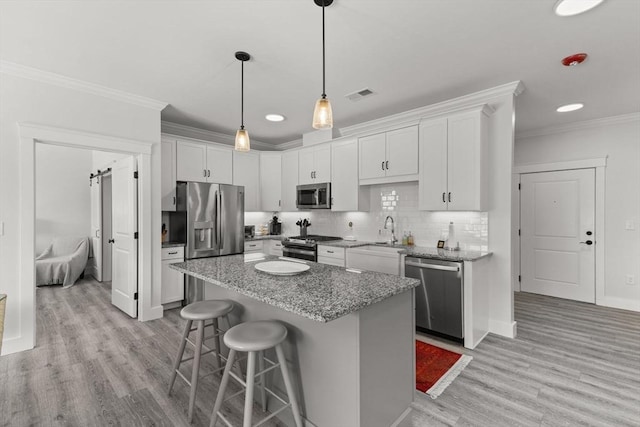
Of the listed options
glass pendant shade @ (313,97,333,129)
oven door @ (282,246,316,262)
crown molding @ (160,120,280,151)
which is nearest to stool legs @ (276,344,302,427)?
glass pendant shade @ (313,97,333,129)

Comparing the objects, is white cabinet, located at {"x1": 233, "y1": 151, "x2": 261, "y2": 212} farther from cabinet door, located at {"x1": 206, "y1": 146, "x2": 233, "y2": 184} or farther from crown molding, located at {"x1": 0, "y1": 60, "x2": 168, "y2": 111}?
crown molding, located at {"x1": 0, "y1": 60, "x2": 168, "y2": 111}

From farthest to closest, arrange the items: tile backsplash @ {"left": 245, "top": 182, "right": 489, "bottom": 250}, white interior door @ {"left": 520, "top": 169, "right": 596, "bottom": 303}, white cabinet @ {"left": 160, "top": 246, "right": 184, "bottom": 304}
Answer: white interior door @ {"left": 520, "top": 169, "right": 596, "bottom": 303}, white cabinet @ {"left": 160, "top": 246, "right": 184, "bottom": 304}, tile backsplash @ {"left": 245, "top": 182, "right": 489, "bottom": 250}

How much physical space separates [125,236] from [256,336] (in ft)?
10.5

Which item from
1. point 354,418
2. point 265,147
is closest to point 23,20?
point 354,418

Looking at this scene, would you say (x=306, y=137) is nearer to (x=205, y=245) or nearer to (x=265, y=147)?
(x=265, y=147)

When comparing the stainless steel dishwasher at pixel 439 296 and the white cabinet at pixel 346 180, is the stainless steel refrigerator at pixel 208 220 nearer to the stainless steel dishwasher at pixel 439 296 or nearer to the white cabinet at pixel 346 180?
the white cabinet at pixel 346 180

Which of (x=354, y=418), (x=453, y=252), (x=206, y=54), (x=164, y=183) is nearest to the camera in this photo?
(x=354, y=418)

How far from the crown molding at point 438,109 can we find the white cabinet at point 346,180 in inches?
15.9

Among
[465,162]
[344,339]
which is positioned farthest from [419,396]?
[465,162]

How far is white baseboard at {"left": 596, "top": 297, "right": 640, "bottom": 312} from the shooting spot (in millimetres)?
4238

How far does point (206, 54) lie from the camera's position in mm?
2680

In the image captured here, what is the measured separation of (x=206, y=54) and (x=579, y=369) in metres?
4.28

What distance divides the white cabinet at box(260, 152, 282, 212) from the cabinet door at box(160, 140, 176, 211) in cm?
160

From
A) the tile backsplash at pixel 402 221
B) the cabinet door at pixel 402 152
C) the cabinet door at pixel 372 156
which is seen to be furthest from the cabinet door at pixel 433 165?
the cabinet door at pixel 372 156
